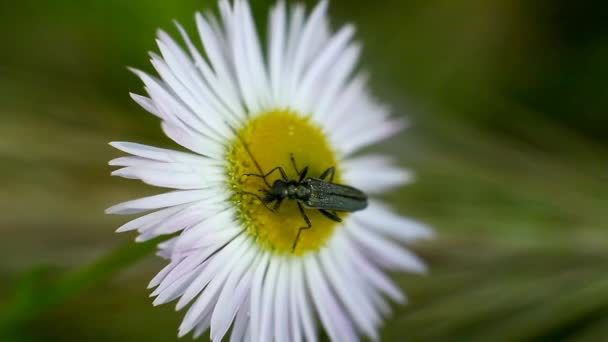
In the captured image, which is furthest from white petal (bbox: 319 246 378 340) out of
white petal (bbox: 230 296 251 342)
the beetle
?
white petal (bbox: 230 296 251 342)

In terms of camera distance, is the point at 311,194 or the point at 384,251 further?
the point at 384,251

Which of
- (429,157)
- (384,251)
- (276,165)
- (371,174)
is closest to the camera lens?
(276,165)

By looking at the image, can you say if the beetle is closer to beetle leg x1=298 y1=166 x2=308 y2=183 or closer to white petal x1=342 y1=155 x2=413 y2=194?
beetle leg x1=298 y1=166 x2=308 y2=183

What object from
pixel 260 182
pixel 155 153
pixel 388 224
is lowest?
pixel 388 224

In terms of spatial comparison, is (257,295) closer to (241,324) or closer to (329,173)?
(241,324)

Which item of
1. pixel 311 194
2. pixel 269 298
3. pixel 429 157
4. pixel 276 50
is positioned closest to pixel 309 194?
pixel 311 194

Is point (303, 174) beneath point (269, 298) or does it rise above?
above
